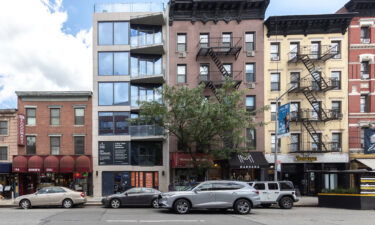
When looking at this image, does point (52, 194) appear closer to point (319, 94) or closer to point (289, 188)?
point (289, 188)

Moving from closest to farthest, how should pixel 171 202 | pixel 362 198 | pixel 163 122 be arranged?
pixel 171 202, pixel 362 198, pixel 163 122

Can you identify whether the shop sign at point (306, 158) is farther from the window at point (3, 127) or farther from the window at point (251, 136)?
the window at point (3, 127)

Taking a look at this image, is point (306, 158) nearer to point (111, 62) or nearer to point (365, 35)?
point (365, 35)

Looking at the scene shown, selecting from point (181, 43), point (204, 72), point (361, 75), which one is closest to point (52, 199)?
point (204, 72)

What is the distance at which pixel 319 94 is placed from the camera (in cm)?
2700

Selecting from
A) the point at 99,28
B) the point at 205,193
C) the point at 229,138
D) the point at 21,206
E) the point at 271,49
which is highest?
the point at 99,28

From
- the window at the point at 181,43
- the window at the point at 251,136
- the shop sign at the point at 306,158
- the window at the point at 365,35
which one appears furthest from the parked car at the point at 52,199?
the window at the point at 365,35

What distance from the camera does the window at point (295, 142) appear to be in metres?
26.7

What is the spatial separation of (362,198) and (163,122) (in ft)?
41.8

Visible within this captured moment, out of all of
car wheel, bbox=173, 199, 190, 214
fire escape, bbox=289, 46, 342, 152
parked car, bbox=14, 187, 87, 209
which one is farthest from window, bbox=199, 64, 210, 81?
car wheel, bbox=173, 199, 190, 214

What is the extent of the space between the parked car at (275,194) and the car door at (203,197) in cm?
409

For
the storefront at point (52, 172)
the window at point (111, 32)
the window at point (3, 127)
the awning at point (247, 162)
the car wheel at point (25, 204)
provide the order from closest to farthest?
the car wheel at point (25, 204)
the awning at point (247, 162)
the storefront at point (52, 172)
the window at point (3, 127)
the window at point (111, 32)

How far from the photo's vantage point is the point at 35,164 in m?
25.1

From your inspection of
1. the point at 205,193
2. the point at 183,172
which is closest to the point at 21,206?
the point at 205,193
